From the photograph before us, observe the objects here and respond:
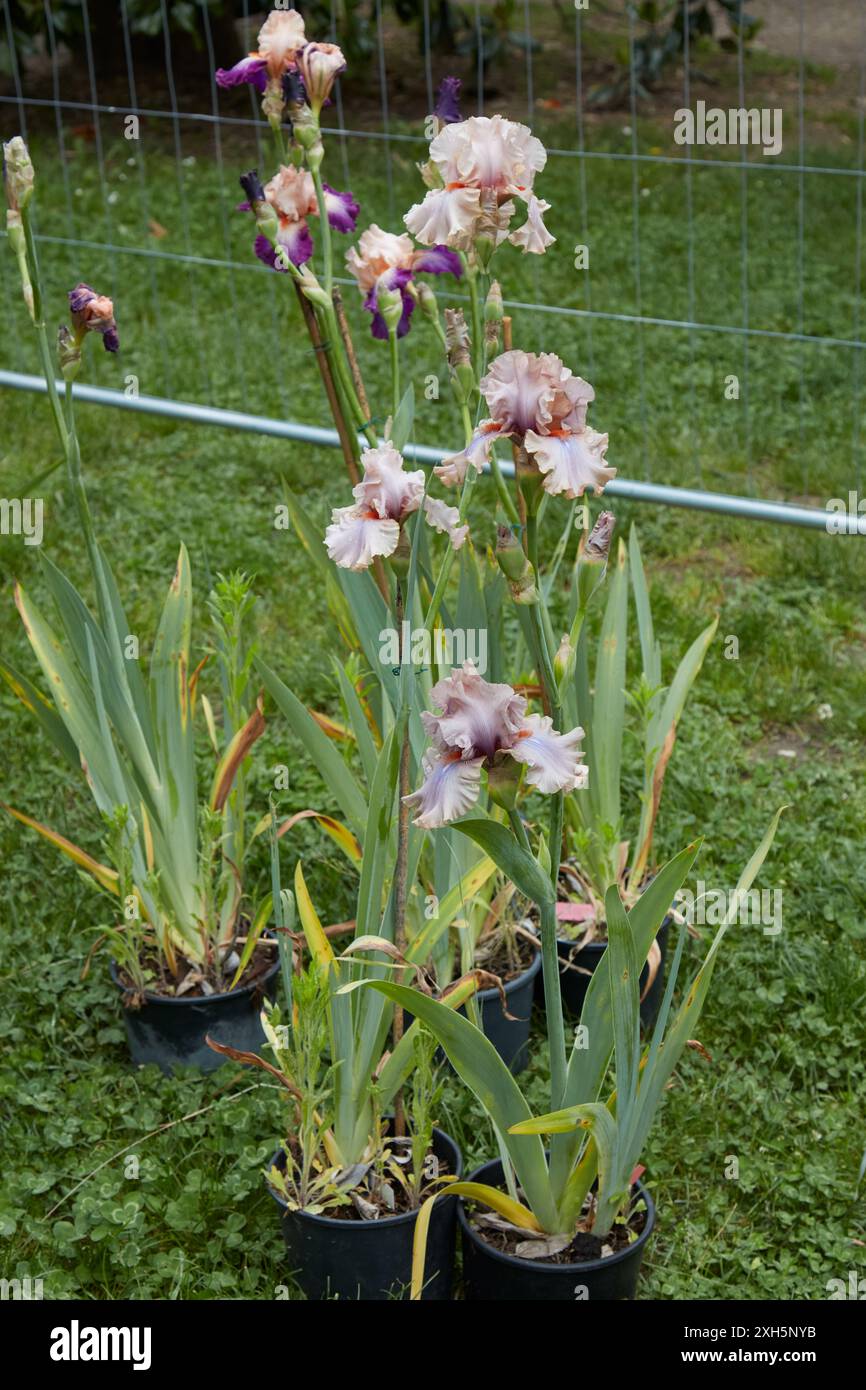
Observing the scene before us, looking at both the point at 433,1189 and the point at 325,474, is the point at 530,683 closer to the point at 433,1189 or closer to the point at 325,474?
the point at 433,1189

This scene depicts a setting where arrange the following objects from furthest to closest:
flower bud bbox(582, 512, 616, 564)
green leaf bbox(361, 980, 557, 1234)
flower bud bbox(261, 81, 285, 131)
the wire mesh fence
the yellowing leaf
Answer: the wire mesh fence, flower bud bbox(261, 81, 285, 131), the yellowing leaf, green leaf bbox(361, 980, 557, 1234), flower bud bbox(582, 512, 616, 564)

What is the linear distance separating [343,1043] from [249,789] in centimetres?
128

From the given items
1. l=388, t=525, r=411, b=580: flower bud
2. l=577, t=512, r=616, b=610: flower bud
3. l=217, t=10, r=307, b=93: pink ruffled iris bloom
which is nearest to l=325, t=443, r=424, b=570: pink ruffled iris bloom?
l=388, t=525, r=411, b=580: flower bud

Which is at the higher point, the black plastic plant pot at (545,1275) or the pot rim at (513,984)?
the pot rim at (513,984)

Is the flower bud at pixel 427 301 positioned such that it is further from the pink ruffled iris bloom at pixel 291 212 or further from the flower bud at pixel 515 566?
the flower bud at pixel 515 566

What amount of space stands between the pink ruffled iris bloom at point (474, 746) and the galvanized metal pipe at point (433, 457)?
1912 millimetres

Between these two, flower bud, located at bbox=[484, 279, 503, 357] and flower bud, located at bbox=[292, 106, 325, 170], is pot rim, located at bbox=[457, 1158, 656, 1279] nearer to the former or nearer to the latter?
flower bud, located at bbox=[484, 279, 503, 357]

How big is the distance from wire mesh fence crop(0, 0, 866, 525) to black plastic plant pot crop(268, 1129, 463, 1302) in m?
1.97

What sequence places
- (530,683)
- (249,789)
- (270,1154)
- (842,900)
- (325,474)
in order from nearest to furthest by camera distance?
(270,1154) < (530,683) < (842,900) < (249,789) < (325,474)

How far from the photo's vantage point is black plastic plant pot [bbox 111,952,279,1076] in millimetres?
2555

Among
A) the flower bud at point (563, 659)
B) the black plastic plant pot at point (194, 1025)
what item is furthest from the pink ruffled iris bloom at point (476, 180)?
the black plastic plant pot at point (194, 1025)

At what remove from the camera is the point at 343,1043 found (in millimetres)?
2096

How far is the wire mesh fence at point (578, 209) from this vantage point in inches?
192

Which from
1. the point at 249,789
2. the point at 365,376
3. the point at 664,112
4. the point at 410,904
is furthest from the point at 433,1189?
the point at 664,112
